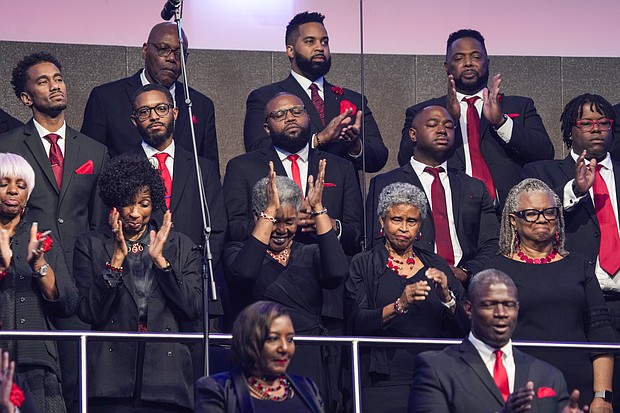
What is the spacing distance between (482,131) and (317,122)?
850mm

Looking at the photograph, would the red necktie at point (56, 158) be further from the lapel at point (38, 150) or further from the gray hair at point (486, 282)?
the gray hair at point (486, 282)

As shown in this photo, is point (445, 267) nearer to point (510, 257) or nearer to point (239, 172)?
point (510, 257)

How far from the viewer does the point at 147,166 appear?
6.04 meters

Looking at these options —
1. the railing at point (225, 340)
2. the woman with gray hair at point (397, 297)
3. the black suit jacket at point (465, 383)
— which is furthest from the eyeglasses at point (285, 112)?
the black suit jacket at point (465, 383)

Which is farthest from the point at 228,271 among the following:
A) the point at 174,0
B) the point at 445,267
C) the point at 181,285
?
the point at 174,0

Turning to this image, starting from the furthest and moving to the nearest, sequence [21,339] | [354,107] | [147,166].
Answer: [354,107] < [147,166] < [21,339]

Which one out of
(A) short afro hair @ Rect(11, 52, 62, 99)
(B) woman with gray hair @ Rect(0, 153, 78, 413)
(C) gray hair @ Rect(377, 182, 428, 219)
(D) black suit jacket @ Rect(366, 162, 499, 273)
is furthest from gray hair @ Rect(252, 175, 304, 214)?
(A) short afro hair @ Rect(11, 52, 62, 99)

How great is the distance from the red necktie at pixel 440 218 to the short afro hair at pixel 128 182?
1355 millimetres

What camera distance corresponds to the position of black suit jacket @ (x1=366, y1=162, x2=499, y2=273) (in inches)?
259

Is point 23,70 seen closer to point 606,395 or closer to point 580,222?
point 580,222

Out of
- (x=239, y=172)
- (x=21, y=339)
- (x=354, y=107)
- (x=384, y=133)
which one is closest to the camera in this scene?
(x=21, y=339)

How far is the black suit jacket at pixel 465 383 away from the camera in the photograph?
505 centimetres

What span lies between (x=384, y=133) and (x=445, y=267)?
110 inches

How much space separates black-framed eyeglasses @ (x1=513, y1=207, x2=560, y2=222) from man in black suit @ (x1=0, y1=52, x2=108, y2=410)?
6.10 ft
